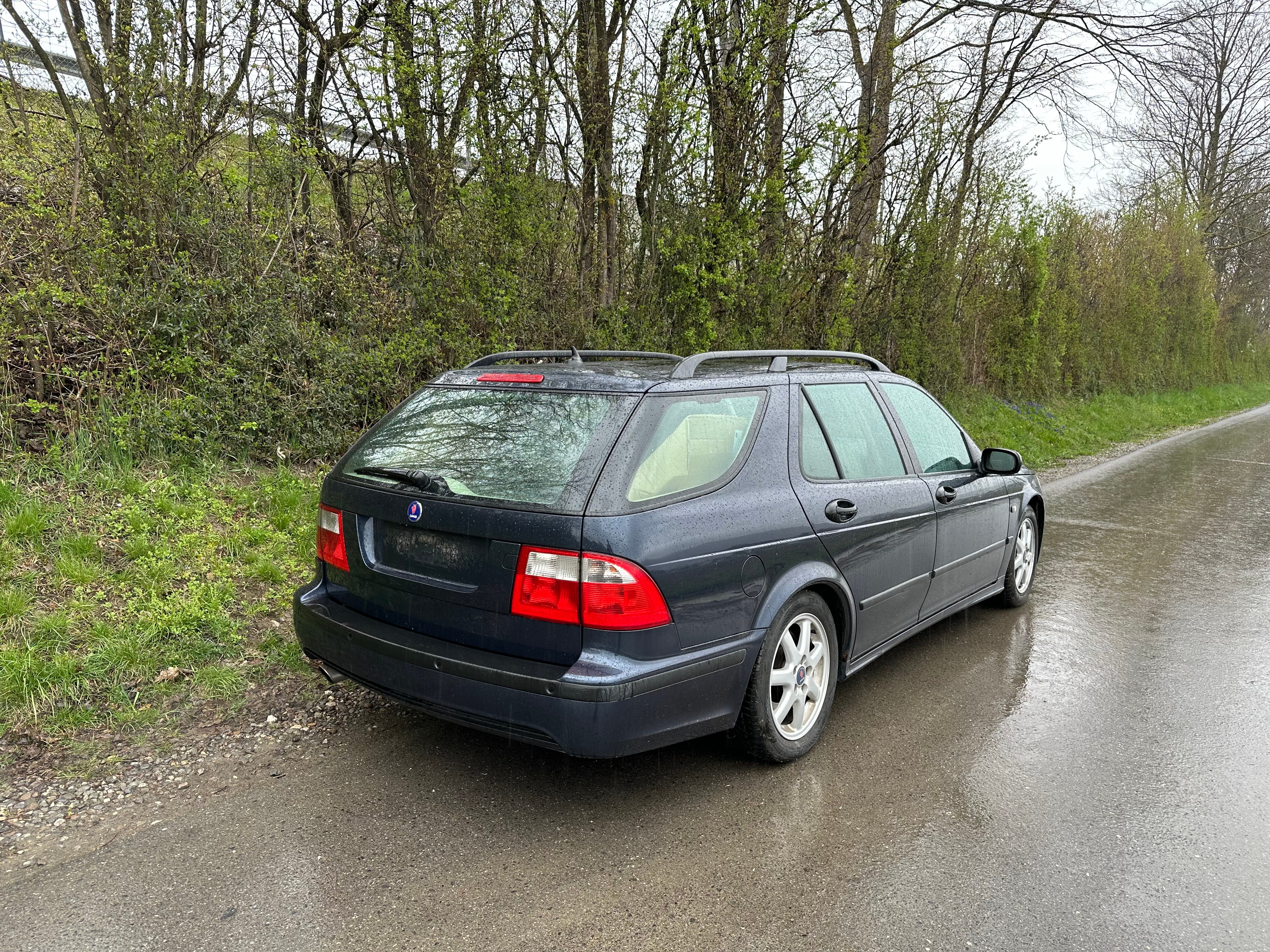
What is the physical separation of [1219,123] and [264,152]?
36863 millimetres

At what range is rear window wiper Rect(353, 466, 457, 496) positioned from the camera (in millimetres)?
3201

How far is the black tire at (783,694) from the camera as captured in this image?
3320 mm

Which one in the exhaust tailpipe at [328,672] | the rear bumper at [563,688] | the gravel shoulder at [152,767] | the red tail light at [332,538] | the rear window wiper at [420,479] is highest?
the rear window wiper at [420,479]

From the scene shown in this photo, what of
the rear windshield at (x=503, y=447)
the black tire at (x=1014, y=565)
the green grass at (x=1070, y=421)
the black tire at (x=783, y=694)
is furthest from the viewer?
the green grass at (x=1070, y=421)

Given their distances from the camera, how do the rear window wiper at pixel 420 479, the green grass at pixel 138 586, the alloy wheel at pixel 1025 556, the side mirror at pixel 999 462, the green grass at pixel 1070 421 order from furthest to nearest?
the green grass at pixel 1070 421 → the alloy wheel at pixel 1025 556 → the side mirror at pixel 999 462 → the green grass at pixel 138 586 → the rear window wiper at pixel 420 479

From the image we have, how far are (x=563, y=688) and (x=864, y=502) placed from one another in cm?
178

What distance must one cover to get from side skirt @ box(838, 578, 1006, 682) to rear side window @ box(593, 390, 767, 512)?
1156mm

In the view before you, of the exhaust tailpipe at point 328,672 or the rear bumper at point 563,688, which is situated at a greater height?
the rear bumper at point 563,688

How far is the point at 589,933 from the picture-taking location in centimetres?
248

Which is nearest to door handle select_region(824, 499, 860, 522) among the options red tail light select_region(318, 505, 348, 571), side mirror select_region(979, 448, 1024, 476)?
side mirror select_region(979, 448, 1024, 476)

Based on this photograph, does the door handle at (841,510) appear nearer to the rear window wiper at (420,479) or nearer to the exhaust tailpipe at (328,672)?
the rear window wiper at (420,479)

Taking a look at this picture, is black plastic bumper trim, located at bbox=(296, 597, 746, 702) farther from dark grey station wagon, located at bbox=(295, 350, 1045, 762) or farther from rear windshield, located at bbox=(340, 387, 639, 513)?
rear windshield, located at bbox=(340, 387, 639, 513)

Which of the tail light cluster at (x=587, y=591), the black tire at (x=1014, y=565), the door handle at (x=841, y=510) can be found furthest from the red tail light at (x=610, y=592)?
the black tire at (x=1014, y=565)

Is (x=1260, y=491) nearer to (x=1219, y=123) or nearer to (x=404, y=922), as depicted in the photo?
(x=404, y=922)
